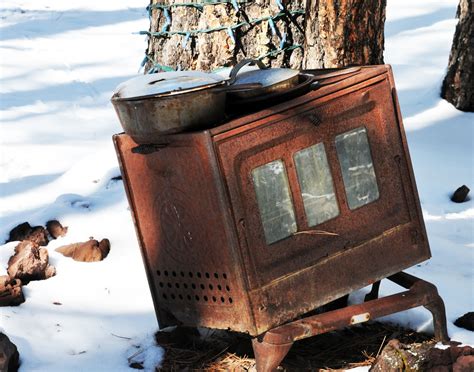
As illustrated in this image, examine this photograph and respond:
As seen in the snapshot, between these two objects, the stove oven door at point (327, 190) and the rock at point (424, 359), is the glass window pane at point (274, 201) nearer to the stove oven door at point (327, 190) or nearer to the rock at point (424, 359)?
the stove oven door at point (327, 190)

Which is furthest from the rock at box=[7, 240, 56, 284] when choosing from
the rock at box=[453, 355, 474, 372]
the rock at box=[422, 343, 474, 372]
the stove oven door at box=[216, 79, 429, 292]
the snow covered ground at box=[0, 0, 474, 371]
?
the rock at box=[453, 355, 474, 372]

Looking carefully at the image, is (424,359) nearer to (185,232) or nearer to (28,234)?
(185,232)

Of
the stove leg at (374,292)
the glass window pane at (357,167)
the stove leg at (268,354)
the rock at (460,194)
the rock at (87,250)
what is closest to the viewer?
the stove leg at (268,354)

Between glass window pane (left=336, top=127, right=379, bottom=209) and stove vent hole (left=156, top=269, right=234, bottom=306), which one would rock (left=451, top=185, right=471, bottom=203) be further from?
stove vent hole (left=156, top=269, right=234, bottom=306)

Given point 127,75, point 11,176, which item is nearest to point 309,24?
point 11,176

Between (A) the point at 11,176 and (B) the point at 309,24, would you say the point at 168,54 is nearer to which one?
(B) the point at 309,24

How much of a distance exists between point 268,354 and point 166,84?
1.01 m

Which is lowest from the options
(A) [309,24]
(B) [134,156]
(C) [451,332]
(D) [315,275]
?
(C) [451,332]

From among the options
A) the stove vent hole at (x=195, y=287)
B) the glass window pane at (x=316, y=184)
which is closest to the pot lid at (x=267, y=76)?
the glass window pane at (x=316, y=184)

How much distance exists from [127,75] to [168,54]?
3068mm

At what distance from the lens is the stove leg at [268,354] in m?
2.92

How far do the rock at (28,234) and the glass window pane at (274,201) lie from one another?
1596 mm

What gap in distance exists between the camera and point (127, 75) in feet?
24.1

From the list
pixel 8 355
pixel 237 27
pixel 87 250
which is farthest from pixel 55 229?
pixel 237 27
